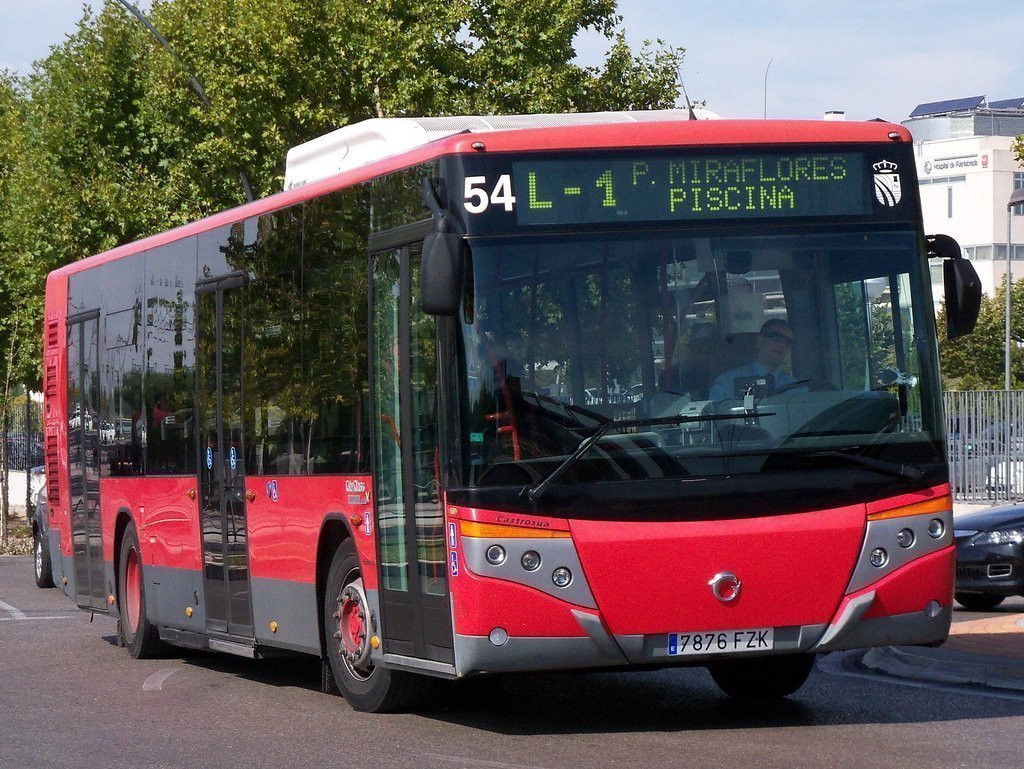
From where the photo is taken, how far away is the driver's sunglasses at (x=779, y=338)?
356 inches

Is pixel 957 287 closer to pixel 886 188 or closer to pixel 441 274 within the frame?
pixel 886 188

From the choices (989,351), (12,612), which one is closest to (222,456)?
(12,612)

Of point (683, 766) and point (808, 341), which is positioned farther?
point (808, 341)

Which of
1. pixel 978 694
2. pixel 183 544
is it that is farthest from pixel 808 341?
pixel 183 544

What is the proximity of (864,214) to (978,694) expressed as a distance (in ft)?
11.0

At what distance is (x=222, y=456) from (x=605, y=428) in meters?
4.58

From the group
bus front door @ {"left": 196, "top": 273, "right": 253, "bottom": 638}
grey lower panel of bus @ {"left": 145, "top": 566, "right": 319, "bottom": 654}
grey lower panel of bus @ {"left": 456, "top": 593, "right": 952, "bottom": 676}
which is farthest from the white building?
grey lower panel of bus @ {"left": 456, "top": 593, "right": 952, "bottom": 676}

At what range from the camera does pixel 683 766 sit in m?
8.30

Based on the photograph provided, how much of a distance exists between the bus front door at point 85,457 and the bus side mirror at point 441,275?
7.83 m

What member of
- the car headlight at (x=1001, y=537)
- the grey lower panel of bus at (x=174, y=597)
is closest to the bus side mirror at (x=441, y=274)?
the grey lower panel of bus at (x=174, y=597)

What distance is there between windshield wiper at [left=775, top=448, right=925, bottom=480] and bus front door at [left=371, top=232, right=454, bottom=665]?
6.00ft

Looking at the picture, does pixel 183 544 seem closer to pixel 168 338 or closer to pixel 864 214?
pixel 168 338

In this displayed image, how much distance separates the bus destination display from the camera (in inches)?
358

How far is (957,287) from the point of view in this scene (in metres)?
9.49
